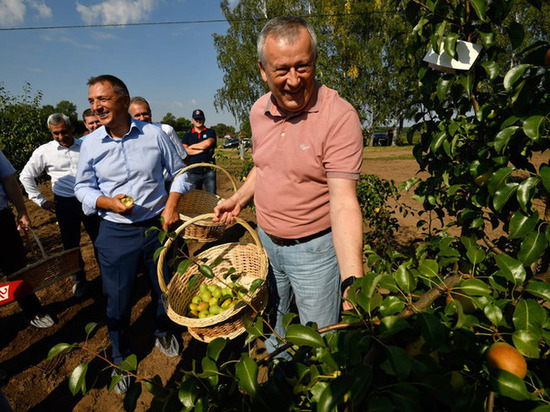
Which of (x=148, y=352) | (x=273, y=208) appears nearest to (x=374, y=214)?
(x=273, y=208)

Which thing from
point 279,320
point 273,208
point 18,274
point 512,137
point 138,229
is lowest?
point 279,320

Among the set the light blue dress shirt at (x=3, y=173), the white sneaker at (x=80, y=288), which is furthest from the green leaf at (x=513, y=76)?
the white sneaker at (x=80, y=288)

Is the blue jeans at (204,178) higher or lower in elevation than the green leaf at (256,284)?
lower

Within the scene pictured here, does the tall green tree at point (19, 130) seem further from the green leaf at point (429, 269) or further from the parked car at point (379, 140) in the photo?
the parked car at point (379, 140)

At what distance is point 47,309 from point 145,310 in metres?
1.18

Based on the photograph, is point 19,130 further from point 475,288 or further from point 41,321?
point 475,288

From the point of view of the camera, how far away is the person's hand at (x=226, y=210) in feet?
6.50

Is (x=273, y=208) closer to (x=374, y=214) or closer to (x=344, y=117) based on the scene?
(x=344, y=117)

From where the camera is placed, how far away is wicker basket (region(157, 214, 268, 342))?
179 cm

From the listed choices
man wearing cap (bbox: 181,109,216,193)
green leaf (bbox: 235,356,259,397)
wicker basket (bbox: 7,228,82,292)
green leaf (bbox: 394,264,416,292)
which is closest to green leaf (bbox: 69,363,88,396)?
green leaf (bbox: 235,356,259,397)

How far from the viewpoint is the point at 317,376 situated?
595 millimetres

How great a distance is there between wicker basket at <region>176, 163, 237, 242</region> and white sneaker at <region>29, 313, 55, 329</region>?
1.63 metres

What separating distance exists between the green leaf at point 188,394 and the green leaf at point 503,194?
3.51 ft

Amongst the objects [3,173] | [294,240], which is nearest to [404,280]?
[294,240]
